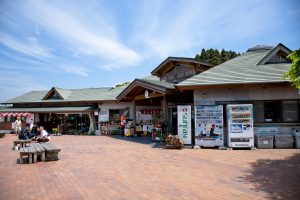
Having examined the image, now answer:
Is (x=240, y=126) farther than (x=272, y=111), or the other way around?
(x=272, y=111)

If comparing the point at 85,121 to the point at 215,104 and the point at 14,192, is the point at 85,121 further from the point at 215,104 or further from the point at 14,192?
the point at 14,192

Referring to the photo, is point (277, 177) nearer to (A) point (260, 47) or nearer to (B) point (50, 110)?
(A) point (260, 47)

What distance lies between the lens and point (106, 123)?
2233 cm

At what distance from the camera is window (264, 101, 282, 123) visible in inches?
480

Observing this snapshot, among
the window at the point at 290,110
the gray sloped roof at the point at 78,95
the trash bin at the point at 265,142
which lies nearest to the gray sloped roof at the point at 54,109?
the gray sloped roof at the point at 78,95

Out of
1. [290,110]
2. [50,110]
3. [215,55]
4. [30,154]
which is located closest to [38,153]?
[30,154]

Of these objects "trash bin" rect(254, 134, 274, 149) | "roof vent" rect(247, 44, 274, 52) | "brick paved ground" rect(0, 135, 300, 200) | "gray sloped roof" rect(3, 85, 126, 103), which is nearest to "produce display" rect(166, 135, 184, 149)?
"brick paved ground" rect(0, 135, 300, 200)

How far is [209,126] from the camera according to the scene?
39.0 ft

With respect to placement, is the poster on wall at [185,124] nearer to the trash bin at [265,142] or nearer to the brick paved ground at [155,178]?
the brick paved ground at [155,178]

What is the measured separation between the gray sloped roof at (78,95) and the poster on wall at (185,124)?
11.3 metres

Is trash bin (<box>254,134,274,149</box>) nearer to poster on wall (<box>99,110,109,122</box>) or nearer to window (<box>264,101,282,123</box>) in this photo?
window (<box>264,101,282,123</box>)

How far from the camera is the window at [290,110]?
1199cm

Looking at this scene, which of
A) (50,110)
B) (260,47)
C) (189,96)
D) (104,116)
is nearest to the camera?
(189,96)

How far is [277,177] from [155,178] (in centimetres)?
348
